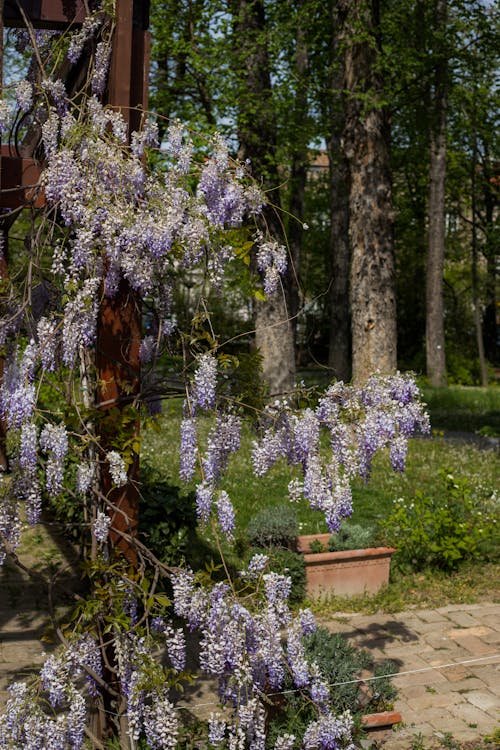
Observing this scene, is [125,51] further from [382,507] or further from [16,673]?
[382,507]

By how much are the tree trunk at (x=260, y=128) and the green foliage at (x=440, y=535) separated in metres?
6.93

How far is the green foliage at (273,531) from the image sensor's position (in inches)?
263

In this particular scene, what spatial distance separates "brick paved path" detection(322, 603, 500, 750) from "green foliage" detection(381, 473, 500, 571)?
611 millimetres

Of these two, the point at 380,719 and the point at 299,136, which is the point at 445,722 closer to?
the point at 380,719

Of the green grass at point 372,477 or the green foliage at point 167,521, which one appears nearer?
the green foliage at point 167,521

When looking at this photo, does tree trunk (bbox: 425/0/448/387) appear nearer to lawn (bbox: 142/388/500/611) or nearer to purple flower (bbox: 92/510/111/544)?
lawn (bbox: 142/388/500/611)

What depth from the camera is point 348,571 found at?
265 inches

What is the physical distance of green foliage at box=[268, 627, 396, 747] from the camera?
414 centimetres

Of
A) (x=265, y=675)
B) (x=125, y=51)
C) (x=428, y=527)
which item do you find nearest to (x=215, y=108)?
(x=428, y=527)

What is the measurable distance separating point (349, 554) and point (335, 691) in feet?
7.93

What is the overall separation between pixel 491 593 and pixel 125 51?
502cm

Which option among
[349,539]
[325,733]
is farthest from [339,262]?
[325,733]

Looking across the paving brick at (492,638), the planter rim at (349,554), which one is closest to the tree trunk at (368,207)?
the planter rim at (349,554)

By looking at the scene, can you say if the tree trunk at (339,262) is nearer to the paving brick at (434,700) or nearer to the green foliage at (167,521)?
the green foliage at (167,521)
